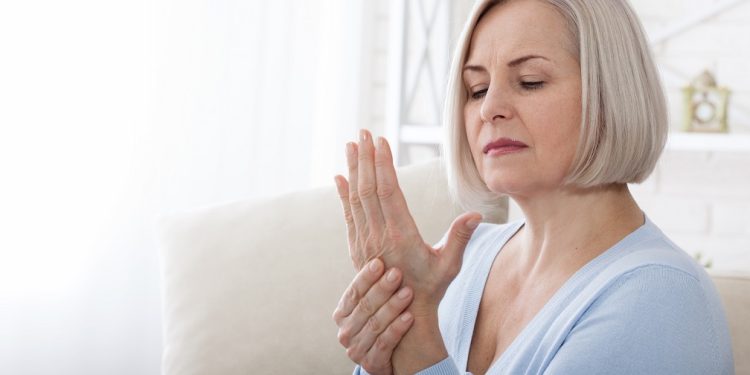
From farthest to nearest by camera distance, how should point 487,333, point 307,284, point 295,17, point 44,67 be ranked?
point 295,17
point 44,67
point 307,284
point 487,333

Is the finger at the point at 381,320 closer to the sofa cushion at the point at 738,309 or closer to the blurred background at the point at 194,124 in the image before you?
the sofa cushion at the point at 738,309

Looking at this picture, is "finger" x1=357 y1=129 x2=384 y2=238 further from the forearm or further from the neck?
the neck

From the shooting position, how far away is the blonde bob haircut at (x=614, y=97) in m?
1.20

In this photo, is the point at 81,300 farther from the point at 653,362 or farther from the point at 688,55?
the point at 688,55

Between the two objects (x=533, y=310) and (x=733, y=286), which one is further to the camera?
(x=733, y=286)

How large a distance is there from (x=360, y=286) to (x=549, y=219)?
29 centimetres

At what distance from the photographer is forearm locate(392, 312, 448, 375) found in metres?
1.18

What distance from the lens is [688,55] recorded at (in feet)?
9.18

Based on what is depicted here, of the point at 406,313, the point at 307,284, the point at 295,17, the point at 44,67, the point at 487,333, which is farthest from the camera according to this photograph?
the point at 295,17

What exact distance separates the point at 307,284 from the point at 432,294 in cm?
47

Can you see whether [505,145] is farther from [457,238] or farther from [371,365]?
[371,365]

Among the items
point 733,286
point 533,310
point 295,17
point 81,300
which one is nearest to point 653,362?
point 533,310

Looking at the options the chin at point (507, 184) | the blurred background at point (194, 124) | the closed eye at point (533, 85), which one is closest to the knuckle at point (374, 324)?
the chin at point (507, 184)

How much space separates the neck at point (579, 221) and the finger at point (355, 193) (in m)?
0.24
